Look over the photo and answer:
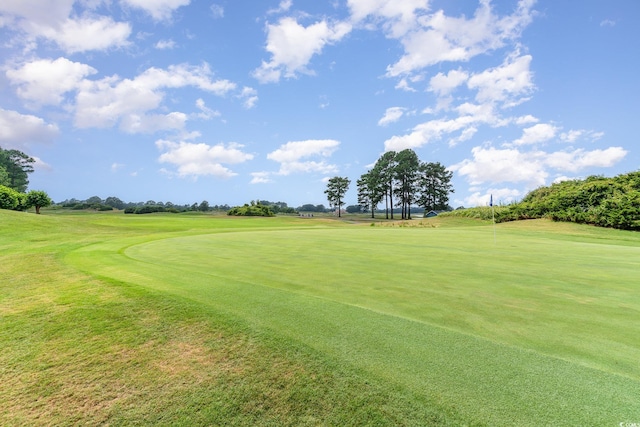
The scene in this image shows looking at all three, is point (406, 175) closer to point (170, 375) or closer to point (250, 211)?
point (250, 211)

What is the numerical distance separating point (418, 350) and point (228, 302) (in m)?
2.88

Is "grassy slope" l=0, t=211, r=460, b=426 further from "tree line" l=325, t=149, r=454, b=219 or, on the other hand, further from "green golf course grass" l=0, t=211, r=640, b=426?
"tree line" l=325, t=149, r=454, b=219

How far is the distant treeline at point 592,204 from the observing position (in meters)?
21.0

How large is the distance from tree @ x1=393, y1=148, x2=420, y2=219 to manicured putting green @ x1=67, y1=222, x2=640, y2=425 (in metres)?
56.7

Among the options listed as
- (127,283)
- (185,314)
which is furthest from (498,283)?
(127,283)

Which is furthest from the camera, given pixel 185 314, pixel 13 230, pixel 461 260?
pixel 13 230

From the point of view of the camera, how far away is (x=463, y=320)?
4082mm

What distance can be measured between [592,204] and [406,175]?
135 feet

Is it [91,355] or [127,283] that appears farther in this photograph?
[127,283]

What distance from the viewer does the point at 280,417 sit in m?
2.39

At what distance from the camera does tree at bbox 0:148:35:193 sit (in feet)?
221

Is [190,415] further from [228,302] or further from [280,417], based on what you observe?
[228,302]

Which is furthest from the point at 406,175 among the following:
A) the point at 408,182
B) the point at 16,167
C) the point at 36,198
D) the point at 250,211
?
the point at 16,167

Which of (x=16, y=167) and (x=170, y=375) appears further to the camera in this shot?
(x=16, y=167)
